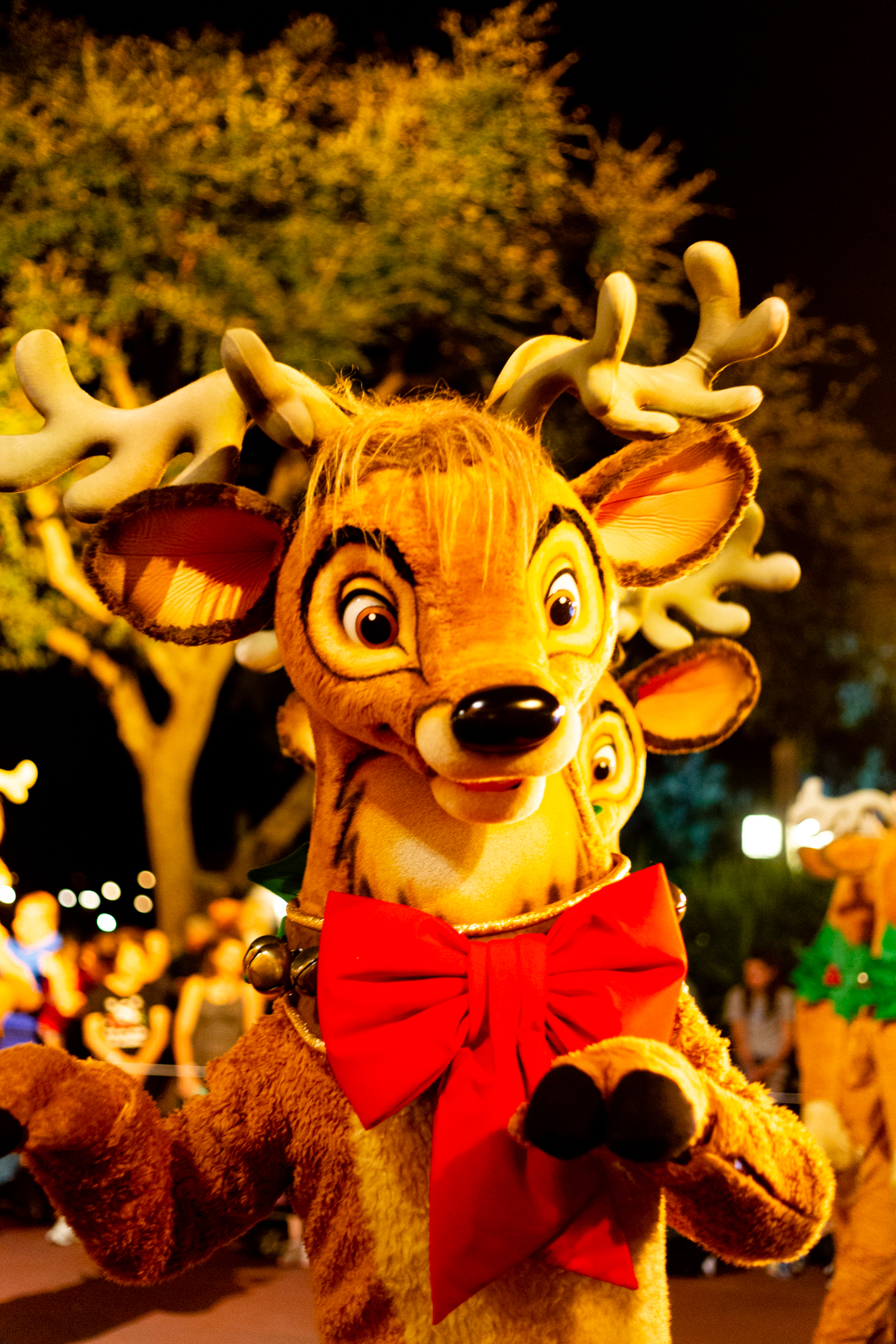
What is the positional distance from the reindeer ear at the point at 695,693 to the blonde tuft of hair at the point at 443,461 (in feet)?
2.94

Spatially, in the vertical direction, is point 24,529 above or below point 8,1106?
above

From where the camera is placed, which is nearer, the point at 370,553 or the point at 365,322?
the point at 370,553

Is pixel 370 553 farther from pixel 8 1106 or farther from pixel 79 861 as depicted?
pixel 79 861

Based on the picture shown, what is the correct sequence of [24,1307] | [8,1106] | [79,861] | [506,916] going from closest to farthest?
1. [8,1106]
2. [506,916]
3. [24,1307]
4. [79,861]

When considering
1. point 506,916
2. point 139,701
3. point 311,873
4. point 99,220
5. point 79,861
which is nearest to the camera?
point 506,916

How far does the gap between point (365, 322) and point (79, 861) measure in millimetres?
15553

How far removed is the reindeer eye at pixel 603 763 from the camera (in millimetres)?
2373

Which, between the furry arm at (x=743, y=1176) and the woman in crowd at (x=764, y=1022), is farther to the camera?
the woman in crowd at (x=764, y=1022)

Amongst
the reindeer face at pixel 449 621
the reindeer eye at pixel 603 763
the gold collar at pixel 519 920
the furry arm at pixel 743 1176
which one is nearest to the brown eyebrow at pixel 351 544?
the reindeer face at pixel 449 621

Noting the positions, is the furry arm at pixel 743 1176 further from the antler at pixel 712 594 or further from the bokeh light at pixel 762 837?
the bokeh light at pixel 762 837

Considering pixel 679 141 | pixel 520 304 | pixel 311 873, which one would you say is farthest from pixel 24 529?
pixel 311 873

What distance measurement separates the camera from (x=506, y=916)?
1.64 m

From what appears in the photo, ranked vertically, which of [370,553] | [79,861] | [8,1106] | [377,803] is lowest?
[79,861]

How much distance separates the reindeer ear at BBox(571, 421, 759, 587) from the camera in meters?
1.90
